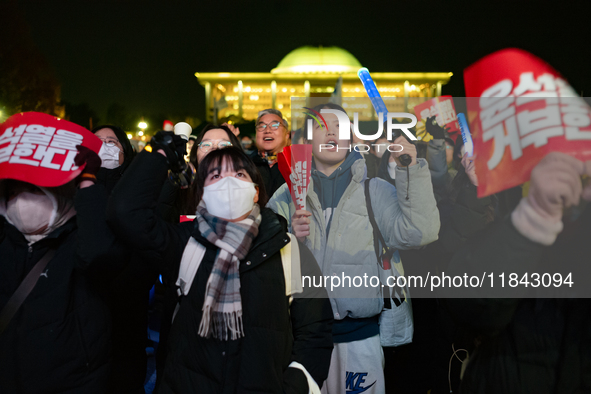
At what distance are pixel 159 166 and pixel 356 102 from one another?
1500 inches

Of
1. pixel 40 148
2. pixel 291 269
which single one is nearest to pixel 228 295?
pixel 291 269

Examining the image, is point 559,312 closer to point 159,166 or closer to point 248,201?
point 248,201

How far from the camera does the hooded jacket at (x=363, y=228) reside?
2.25 meters

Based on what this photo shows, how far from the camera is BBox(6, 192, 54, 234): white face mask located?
1675 mm

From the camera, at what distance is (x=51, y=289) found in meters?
1.69

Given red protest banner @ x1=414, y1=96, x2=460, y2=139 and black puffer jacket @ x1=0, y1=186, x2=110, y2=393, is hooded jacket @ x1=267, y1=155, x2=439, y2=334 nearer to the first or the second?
red protest banner @ x1=414, y1=96, x2=460, y2=139

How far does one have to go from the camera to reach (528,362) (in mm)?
Result: 1271

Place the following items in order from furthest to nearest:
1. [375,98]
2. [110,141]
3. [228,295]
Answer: [110,141] < [375,98] < [228,295]

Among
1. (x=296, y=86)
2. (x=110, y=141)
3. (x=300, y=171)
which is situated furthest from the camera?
(x=296, y=86)

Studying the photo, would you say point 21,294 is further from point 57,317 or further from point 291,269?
point 291,269

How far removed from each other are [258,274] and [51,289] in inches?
34.5

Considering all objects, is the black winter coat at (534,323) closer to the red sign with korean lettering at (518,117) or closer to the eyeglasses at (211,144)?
the red sign with korean lettering at (518,117)

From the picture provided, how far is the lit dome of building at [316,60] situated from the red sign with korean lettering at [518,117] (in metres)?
59.5

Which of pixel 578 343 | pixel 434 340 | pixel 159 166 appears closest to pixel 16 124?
pixel 159 166
